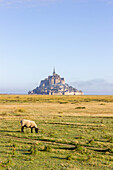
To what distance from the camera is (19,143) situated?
18375 mm

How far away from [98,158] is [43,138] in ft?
22.6

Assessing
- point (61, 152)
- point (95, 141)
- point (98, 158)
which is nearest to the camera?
point (98, 158)

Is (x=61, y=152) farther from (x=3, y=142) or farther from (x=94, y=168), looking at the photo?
(x=3, y=142)

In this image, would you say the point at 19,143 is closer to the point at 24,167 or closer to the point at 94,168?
the point at 24,167

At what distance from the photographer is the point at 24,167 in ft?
40.7

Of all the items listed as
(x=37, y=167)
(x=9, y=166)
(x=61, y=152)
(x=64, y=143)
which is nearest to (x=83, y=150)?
(x=61, y=152)

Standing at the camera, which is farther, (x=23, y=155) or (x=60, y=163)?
(x=23, y=155)

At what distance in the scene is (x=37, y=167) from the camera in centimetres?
1249

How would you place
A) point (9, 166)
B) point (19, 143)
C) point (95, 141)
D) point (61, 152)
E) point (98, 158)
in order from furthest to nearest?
point (95, 141) → point (19, 143) → point (61, 152) → point (98, 158) → point (9, 166)

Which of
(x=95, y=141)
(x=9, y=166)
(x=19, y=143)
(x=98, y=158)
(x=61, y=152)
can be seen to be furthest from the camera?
(x=95, y=141)

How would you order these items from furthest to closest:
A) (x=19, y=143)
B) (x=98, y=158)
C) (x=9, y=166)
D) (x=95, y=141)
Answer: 1. (x=95, y=141)
2. (x=19, y=143)
3. (x=98, y=158)
4. (x=9, y=166)

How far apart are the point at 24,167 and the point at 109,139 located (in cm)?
999

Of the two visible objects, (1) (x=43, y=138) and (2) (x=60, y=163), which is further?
(1) (x=43, y=138)

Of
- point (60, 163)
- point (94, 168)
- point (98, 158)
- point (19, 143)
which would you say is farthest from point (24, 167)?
point (19, 143)
